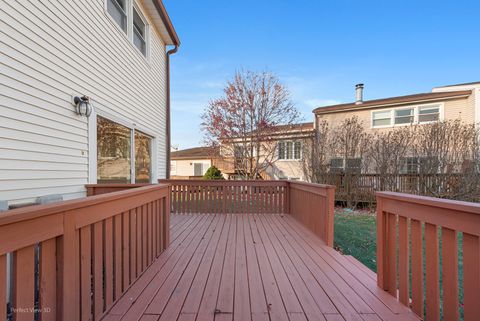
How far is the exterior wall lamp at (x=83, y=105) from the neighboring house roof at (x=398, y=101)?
12.1 metres

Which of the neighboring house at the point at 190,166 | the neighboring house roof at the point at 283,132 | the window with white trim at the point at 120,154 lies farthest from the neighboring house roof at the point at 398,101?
the neighboring house at the point at 190,166

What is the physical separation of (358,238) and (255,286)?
3.68 meters

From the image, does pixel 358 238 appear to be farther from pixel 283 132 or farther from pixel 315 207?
pixel 283 132

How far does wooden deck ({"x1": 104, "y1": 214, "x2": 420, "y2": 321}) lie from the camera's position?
188 centimetres

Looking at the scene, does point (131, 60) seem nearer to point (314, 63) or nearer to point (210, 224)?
point (210, 224)

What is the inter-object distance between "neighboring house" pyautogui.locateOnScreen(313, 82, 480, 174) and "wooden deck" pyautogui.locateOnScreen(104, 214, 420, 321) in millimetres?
7165

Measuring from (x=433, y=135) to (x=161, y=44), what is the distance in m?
9.36

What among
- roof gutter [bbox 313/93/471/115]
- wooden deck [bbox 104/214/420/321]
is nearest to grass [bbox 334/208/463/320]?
wooden deck [bbox 104/214/420/321]

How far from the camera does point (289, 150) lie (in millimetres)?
13242

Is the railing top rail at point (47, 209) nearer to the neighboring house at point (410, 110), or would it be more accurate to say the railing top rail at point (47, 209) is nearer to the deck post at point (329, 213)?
the deck post at point (329, 213)

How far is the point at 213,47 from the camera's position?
11562 mm

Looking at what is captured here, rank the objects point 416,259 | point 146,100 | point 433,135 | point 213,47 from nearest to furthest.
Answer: point 416,259 → point 146,100 → point 433,135 → point 213,47

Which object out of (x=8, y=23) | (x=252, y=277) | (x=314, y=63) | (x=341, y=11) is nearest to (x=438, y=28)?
(x=341, y=11)

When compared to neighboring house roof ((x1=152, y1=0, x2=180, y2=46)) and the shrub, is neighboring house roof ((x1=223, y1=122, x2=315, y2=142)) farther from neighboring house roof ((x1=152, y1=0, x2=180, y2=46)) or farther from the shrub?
neighboring house roof ((x1=152, y1=0, x2=180, y2=46))
